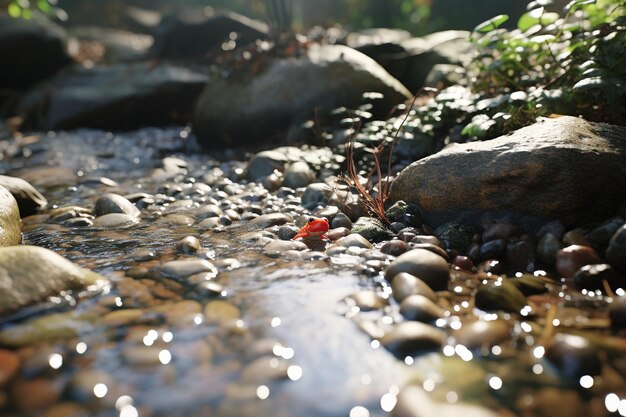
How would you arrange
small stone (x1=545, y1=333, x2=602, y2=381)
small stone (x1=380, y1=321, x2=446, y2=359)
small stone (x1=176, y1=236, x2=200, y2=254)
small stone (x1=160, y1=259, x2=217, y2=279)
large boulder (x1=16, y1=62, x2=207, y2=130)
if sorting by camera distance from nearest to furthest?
small stone (x1=545, y1=333, x2=602, y2=381) → small stone (x1=380, y1=321, x2=446, y2=359) → small stone (x1=160, y1=259, x2=217, y2=279) → small stone (x1=176, y1=236, x2=200, y2=254) → large boulder (x1=16, y1=62, x2=207, y2=130)

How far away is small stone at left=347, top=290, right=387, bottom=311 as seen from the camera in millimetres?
1998

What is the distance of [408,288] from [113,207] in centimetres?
241

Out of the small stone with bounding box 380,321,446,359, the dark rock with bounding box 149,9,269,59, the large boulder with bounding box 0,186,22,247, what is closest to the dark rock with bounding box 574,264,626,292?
the small stone with bounding box 380,321,446,359

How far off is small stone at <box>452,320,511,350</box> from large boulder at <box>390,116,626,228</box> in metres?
1.11

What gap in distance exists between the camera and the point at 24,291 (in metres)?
1.95

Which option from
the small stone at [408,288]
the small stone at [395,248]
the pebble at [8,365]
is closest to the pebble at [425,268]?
the small stone at [408,288]

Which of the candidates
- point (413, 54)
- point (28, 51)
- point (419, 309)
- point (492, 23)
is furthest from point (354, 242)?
point (28, 51)

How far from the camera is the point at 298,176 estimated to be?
4.17 m

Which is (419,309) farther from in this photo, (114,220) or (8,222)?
(8,222)

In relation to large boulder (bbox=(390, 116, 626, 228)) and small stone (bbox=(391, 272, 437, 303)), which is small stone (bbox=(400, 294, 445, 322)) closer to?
small stone (bbox=(391, 272, 437, 303))

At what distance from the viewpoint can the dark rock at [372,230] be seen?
9.46ft

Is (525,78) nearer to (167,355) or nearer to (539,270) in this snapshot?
(539,270)

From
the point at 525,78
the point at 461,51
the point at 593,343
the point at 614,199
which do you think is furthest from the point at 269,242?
the point at 461,51

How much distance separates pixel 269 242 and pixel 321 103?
3000 millimetres
